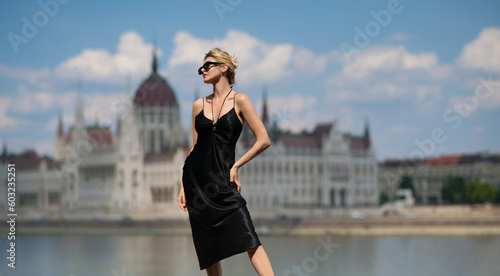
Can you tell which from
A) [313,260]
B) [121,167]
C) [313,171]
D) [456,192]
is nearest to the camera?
[313,260]

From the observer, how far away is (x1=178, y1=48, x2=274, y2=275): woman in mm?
3566

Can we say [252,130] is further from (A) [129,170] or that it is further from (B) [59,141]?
(B) [59,141]

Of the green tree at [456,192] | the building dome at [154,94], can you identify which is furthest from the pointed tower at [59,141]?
the green tree at [456,192]

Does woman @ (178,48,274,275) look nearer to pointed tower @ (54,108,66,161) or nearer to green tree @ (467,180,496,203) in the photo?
green tree @ (467,180,496,203)

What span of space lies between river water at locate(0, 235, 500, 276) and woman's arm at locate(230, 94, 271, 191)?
16390 mm

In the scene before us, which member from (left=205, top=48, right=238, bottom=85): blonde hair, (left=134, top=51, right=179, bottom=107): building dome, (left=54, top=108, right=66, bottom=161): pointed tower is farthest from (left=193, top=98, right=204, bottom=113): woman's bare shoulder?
(left=54, top=108, right=66, bottom=161): pointed tower

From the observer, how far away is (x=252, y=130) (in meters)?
3.56

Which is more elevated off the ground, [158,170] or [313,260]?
[158,170]

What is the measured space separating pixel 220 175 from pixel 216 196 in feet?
0.32

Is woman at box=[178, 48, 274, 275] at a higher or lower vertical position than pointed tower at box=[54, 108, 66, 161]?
lower

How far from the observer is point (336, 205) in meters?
76.8

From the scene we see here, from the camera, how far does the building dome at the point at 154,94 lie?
87812mm

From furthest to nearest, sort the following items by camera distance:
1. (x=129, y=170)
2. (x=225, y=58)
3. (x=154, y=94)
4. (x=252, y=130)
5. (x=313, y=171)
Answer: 1. (x=154, y=94)
2. (x=129, y=170)
3. (x=313, y=171)
4. (x=225, y=58)
5. (x=252, y=130)

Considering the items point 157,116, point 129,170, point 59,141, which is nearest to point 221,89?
point 129,170
